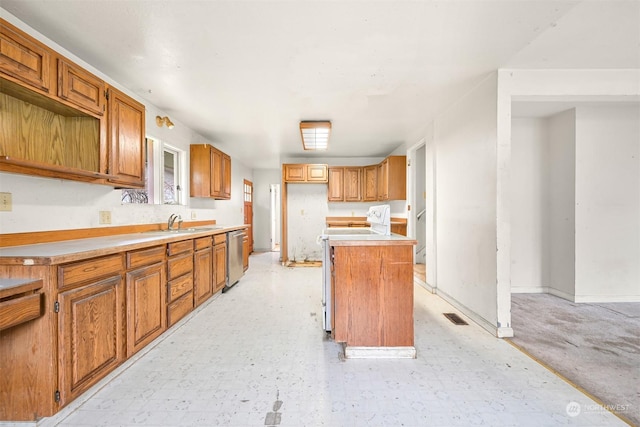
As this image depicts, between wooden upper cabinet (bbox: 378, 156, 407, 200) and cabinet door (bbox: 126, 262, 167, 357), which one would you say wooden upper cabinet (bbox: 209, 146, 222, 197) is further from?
wooden upper cabinet (bbox: 378, 156, 407, 200)

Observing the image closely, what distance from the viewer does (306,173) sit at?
18.6 ft

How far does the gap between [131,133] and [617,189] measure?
5.58 m

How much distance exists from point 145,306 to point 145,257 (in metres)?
0.39

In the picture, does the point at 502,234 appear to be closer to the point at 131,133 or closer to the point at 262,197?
the point at 131,133

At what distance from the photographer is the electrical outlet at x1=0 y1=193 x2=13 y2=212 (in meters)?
1.62

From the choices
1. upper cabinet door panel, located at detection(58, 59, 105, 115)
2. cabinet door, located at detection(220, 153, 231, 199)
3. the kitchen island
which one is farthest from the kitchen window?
the kitchen island

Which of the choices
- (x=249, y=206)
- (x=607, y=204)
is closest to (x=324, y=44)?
(x=607, y=204)

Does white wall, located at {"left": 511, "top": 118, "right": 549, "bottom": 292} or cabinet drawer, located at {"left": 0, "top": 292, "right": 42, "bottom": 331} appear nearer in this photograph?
cabinet drawer, located at {"left": 0, "top": 292, "right": 42, "bottom": 331}

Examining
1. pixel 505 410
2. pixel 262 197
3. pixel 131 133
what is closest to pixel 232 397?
pixel 505 410

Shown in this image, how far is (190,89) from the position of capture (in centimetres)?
276

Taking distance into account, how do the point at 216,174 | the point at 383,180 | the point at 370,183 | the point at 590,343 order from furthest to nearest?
1. the point at 370,183
2. the point at 383,180
3. the point at 216,174
4. the point at 590,343

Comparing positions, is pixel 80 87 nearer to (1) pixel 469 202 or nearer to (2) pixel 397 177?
(1) pixel 469 202

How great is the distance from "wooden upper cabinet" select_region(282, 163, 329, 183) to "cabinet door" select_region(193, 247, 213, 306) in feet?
9.35

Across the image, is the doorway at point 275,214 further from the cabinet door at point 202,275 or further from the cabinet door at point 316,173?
the cabinet door at point 202,275
